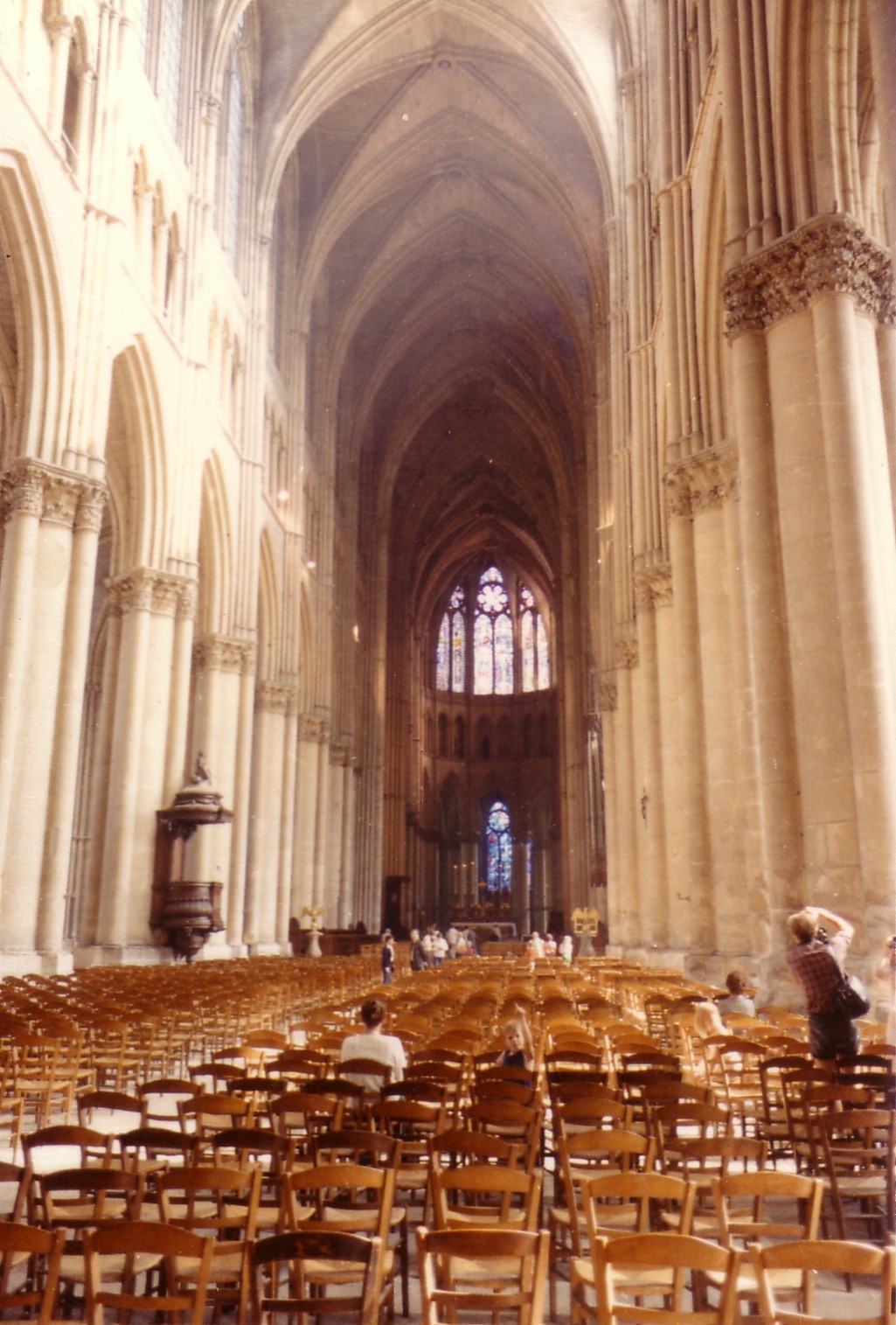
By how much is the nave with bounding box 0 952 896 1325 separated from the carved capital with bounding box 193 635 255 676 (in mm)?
18616

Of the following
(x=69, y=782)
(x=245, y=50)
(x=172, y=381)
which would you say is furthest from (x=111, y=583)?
(x=245, y=50)

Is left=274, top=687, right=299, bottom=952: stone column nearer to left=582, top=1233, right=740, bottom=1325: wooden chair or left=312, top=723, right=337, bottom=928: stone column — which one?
left=312, top=723, right=337, bottom=928: stone column

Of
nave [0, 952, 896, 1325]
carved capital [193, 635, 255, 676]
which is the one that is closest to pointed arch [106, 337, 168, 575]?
carved capital [193, 635, 255, 676]

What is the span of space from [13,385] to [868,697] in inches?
694

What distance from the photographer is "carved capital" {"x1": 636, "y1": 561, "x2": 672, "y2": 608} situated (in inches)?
957

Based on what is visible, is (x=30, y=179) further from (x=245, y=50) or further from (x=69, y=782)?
(x=245, y=50)

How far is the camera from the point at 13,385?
22.1 metres

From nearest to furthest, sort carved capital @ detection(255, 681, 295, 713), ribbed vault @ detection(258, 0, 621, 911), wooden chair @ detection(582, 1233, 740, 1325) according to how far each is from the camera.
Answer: wooden chair @ detection(582, 1233, 740, 1325) → ribbed vault @ detection(258, 0, 621, 911) → carved capital @ detection(255, 681, 295, 713)

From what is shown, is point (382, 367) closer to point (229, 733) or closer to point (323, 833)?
point (323, 833)

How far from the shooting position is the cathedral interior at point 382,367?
1193 centimetres

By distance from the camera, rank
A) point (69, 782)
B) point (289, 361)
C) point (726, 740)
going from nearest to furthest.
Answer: point (726, 740), point (69, 782), point (289, 361)

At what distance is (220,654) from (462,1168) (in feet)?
85.0

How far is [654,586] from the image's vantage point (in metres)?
24.6

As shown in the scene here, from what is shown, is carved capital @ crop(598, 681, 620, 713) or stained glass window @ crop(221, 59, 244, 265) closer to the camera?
stained glass window @ crop(221, 59, 244, 265)
